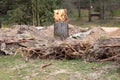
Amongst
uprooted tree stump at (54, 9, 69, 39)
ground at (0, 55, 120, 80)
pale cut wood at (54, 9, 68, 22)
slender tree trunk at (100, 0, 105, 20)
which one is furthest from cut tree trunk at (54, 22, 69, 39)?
slender tree trunk at (100, 0, 105, 20)

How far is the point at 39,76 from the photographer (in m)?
6.38

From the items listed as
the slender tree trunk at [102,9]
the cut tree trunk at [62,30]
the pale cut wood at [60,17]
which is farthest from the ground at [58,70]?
the slender tree trunk at [102,9]

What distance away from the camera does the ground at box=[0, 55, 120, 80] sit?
6299 millimetres

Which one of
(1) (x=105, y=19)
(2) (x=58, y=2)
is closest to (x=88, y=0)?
(1) (x=105, y=19)

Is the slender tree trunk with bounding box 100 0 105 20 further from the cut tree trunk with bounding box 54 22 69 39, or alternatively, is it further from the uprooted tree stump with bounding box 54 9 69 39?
the cut tree trunk with bounding box 54 22 69 39

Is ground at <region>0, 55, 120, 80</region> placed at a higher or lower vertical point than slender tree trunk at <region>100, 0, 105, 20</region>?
higher

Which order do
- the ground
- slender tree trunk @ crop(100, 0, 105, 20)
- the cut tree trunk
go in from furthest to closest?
slender tree trunk @ crop(100, 0, 105, 20) → the cut tree trunk → the ground

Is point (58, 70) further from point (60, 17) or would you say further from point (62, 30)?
point (60, 17)

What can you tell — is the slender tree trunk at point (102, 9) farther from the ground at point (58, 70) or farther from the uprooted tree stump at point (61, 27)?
the ground at point (58, 70)

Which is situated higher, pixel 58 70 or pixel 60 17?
pixel 60 17

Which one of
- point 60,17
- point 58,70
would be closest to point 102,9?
point 60,17

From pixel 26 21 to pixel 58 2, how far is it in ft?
8.42

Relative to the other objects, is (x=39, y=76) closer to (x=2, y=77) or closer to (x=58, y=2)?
(x=2, y=77)

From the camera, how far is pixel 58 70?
6.80 metres
